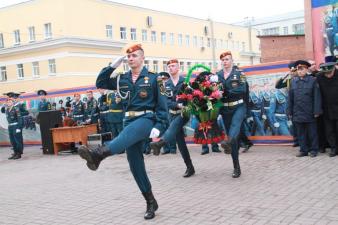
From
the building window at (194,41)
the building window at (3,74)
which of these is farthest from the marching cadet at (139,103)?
the building window at (194,41)

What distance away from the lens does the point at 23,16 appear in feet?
187

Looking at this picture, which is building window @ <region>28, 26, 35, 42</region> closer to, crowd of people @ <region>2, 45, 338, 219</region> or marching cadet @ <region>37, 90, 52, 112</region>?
marching cadet @ <region>37, 90, 52, 112</region>

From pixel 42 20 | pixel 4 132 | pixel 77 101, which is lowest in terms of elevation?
pixel 4 132

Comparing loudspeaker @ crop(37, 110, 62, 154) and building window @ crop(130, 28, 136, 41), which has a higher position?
building window @ crop(130, 28, 136, 41)

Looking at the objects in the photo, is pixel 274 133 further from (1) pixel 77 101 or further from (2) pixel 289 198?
(1) pixel 77 101

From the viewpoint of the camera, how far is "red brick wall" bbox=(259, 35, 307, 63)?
2272 centimetres

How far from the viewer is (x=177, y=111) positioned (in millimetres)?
9102

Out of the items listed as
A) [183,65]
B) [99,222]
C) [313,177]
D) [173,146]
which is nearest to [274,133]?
[173,146]

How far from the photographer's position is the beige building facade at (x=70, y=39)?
172 feet

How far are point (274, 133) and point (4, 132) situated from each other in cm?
1228

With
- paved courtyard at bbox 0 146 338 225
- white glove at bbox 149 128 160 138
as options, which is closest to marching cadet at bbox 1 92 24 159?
paved courtyard at bbox 0 146 338 225

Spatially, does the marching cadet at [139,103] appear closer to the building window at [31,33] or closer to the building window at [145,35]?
the building window at [31,33]

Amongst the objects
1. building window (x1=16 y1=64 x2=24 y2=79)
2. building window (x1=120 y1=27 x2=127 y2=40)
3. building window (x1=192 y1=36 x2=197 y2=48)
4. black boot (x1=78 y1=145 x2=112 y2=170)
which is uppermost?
building window (x1=120 y1=27 x2=127 y2=40)

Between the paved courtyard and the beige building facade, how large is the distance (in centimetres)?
3748
